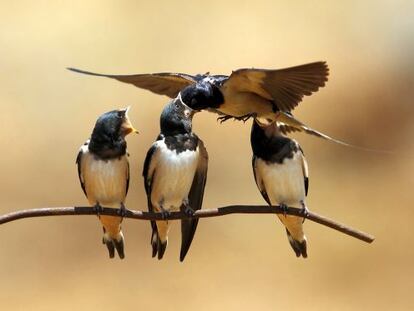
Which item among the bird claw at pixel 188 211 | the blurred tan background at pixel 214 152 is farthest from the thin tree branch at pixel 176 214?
the blurred tan background at pixel 214 152

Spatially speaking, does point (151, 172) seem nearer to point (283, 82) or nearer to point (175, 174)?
point (175, 174)

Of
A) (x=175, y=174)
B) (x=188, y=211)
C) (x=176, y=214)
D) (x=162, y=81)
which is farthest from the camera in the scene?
(x=162, y=81)

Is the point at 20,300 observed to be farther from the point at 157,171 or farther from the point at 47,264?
the point at 157,171

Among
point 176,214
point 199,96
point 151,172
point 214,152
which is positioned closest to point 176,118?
point 199,96

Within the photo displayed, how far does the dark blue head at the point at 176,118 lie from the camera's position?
3.54 m

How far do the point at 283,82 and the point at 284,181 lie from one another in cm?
52

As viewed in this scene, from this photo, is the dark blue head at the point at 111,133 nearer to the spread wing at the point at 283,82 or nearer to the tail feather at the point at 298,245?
the spread wing at the point at 283,82

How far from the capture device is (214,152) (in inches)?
432

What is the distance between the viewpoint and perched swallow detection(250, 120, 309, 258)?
4062mm

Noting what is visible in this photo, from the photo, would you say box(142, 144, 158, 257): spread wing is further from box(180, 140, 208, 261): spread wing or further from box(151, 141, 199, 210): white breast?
box(180, 140, 208, 261): spread wing

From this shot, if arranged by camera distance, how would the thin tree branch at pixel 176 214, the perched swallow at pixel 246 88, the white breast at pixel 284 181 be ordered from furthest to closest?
the white breast at pixel 284 181 < the perched swallow at pixel 246 88 < the thin tree branch at pixel 176 214

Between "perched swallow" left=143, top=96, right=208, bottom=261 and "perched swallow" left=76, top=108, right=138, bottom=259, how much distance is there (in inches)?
4.3

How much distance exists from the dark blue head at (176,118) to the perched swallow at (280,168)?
496mm

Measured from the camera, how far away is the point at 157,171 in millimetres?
3777
